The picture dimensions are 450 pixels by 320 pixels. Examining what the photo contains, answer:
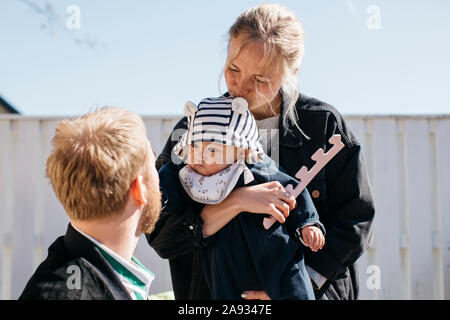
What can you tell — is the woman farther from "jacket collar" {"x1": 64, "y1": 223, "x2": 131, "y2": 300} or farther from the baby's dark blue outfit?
"jacket collar" {"x1": 64, "y1": 223, "x2": 131, "y2": 300}

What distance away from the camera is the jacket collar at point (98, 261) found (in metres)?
1.42

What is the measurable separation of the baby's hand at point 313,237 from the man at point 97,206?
0.61 meters

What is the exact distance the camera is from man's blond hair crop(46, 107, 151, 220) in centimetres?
144

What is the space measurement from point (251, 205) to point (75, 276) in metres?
0.67

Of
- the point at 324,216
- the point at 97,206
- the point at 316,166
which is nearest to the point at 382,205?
the point at 324,216

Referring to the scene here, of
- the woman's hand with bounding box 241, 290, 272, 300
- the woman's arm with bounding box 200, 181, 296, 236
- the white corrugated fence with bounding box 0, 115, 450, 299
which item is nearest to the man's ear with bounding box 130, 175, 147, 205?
the woman's arm with bounding box 200, 181, 296, 236

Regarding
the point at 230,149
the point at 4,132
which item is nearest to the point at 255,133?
the point at 230,149

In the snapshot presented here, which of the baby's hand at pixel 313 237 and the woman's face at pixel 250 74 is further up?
the woman's face at pixel 250 74

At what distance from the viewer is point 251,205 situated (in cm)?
173

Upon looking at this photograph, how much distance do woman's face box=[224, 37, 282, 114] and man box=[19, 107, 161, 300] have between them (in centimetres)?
57

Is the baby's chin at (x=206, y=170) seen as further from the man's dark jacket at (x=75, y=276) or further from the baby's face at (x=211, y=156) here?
the man's dark jacket at (x=75, y=276)

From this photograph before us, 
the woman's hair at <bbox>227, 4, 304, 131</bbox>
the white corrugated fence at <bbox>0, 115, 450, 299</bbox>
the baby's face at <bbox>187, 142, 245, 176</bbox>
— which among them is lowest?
the white corrugated fence at <bbox>0, 115, 450, 299</bbox>

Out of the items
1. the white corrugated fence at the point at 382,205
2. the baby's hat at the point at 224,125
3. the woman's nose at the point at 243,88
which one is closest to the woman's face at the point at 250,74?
the woman's nose at the point at 243,88
